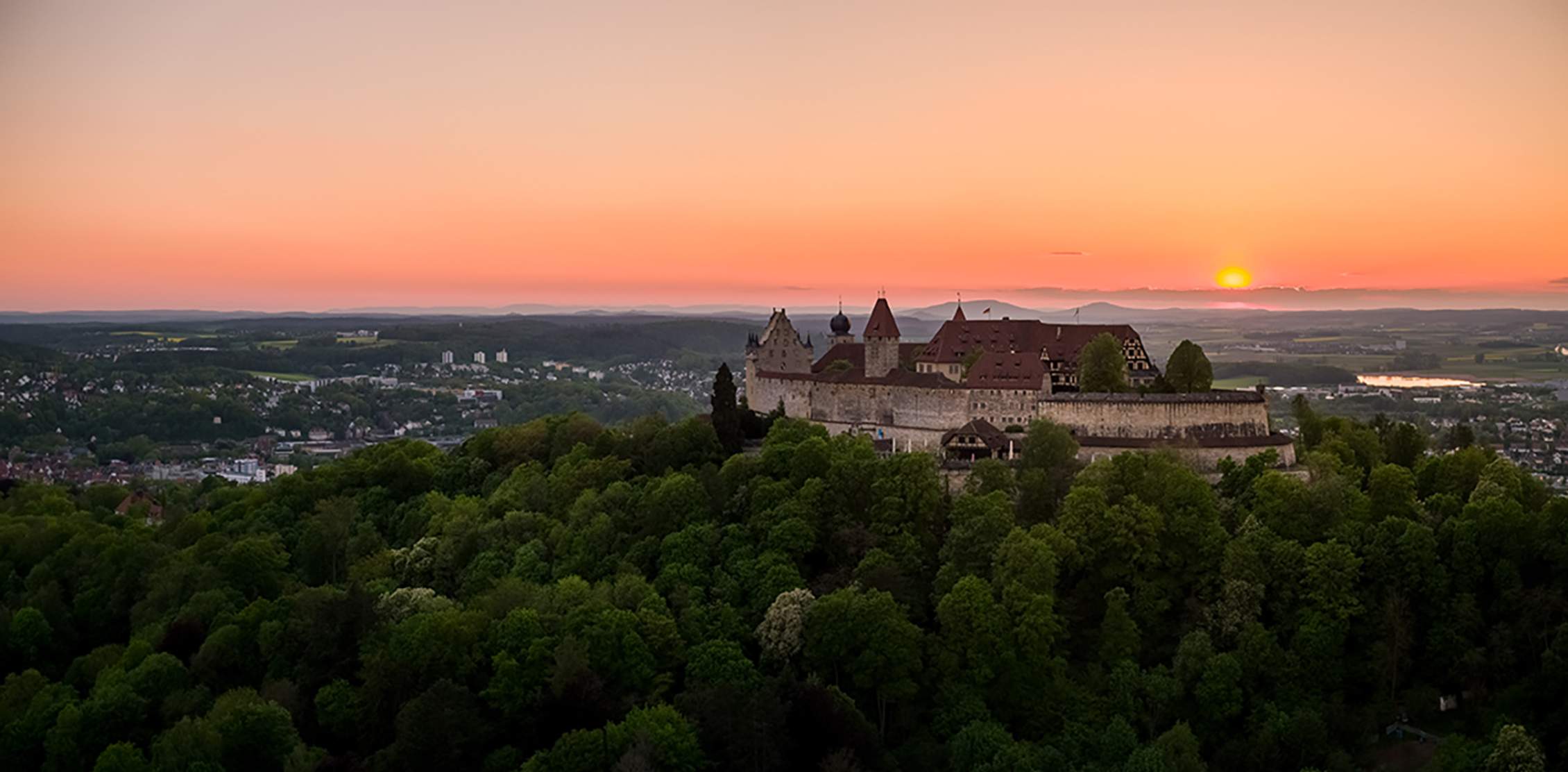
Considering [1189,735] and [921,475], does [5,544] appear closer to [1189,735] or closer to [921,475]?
[921,475]

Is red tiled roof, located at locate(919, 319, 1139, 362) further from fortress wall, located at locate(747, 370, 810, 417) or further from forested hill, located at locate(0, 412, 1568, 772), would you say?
forested hill, located at locate(0, 412, 1568, 772)

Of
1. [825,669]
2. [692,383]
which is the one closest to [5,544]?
[825,669]

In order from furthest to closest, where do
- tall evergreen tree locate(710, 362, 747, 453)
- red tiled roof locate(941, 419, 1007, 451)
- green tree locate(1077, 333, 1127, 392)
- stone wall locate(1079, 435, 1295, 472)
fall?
tall evergreen tree locate(710, 362, 747, 453)
green tree locate(1077, 333, 1127, 392)
red tiled roof locate(941, 419, 1007, 451)
stone wall locate(1079, 435, 1295, 472)

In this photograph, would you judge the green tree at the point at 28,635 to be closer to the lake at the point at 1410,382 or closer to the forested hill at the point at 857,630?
the forested hill at the point at 857,630

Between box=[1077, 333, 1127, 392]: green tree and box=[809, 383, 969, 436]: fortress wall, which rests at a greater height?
box=[1077, 333, 1127, 392]: green tree

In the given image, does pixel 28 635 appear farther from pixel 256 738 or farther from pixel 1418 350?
pixel 1418 350

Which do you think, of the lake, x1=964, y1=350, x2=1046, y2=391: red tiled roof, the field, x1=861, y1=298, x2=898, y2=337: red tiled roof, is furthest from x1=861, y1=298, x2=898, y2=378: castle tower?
the lake
